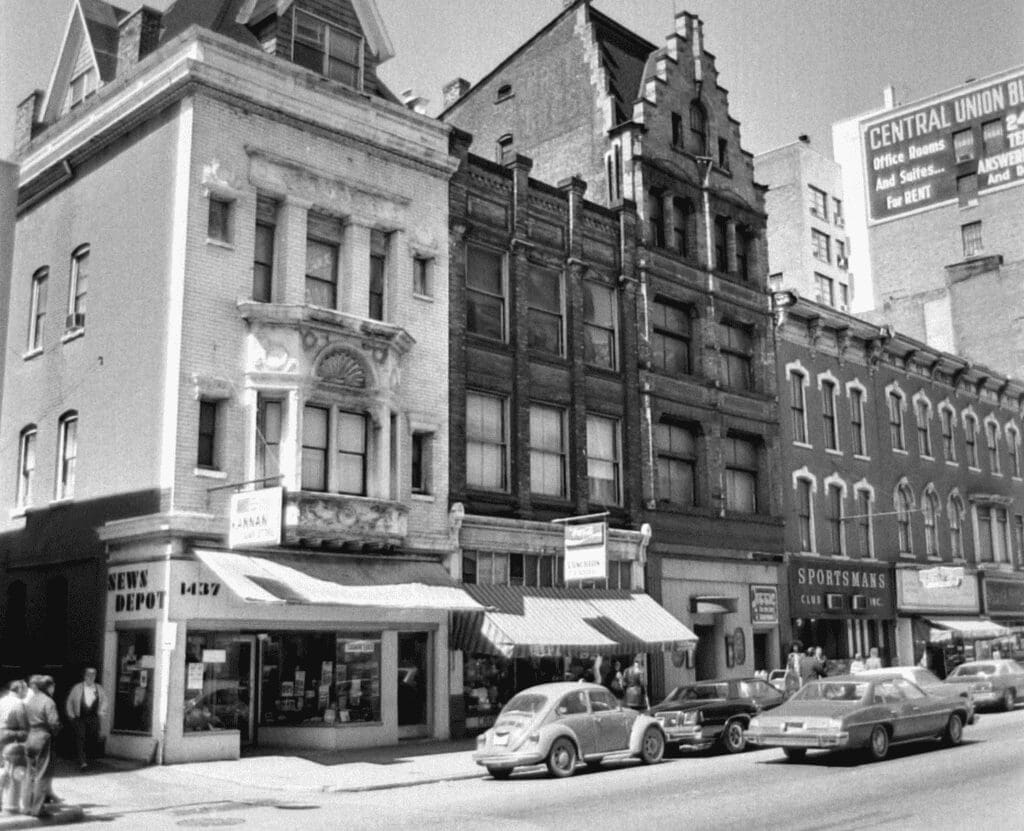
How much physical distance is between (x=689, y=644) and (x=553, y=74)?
62.6ft

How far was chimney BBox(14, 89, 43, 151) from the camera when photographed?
2998 cm

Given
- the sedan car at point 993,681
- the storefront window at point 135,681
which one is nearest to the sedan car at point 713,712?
the storefront window at point 135,681

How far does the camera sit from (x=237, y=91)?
24.9m

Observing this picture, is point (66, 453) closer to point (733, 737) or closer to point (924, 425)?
point (733, 737)

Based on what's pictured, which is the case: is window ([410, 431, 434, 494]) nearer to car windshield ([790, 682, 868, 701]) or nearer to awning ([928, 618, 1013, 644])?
car windshield ([790, 682, 868, 701])

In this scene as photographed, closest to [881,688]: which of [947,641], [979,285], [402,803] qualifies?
[402,803]

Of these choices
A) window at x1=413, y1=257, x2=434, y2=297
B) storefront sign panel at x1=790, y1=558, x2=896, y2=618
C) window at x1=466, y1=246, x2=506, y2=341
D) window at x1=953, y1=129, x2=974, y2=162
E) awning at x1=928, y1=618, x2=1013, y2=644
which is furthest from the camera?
window at x1=953, y1=129, x2=974, y2=162

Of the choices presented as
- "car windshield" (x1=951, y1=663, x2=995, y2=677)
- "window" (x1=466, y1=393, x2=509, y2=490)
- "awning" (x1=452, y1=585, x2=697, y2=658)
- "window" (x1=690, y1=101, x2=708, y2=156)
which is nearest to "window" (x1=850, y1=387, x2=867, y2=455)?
"car windshield" (x1=951, y1=663, x2=995, y2=677)

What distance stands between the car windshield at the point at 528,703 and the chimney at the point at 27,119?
19547 mm

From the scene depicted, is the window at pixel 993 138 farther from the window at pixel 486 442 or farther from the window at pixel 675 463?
the window at pixel 486 442

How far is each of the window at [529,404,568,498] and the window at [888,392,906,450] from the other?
59.2ft

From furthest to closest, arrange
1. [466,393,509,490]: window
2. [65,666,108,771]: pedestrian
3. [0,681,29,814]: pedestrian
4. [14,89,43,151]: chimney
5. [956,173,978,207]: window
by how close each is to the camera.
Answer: [956,173,978,207]: window < [14,89,43,151]: chimney < [466,393,509,490]: window < [65,666,108,771]: pedestrian < [0,681,29,814]: pedestrian

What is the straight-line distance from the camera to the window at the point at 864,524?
41112mm

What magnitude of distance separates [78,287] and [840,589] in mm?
25879
